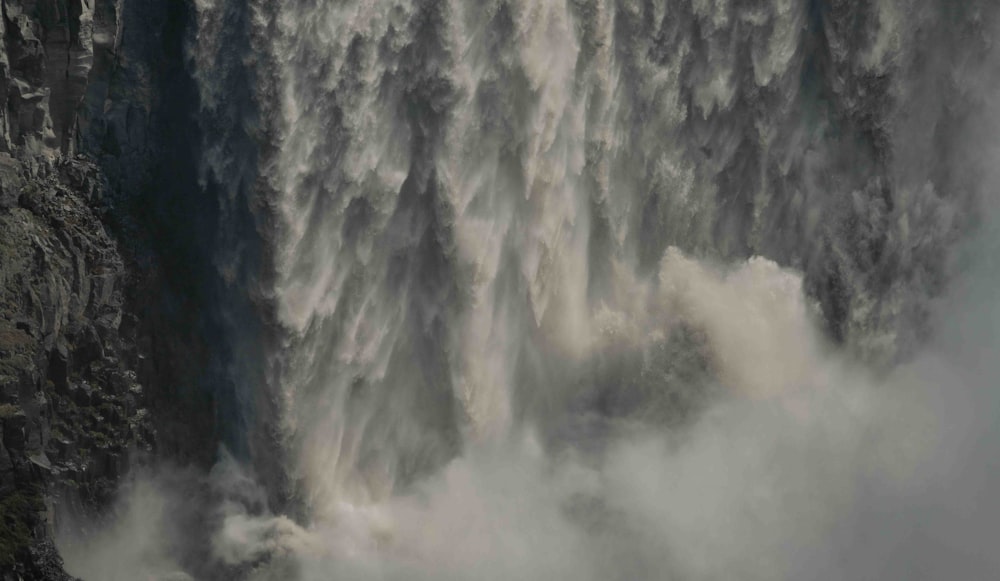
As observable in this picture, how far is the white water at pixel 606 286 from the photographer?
122 ft

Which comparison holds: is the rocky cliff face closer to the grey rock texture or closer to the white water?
the grey rock texture

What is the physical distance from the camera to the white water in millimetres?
37125

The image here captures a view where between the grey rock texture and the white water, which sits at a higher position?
the white water

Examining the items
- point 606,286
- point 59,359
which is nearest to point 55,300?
point 59,359

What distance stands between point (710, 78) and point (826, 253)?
4.75 metres

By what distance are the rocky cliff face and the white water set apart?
2282mm

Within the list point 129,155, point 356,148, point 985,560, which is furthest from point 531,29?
point 985,560

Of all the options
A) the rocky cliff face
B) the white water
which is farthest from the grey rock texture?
the white water

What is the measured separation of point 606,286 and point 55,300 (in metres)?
11.3

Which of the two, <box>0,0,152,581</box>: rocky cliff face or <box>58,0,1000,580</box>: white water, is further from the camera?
<box>58,0,1000,580</box>: white water

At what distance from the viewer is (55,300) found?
35.4 meters

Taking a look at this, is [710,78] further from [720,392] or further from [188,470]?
[188,470]

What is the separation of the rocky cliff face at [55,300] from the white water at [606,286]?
228 cm

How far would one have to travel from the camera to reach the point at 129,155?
1444 inches
